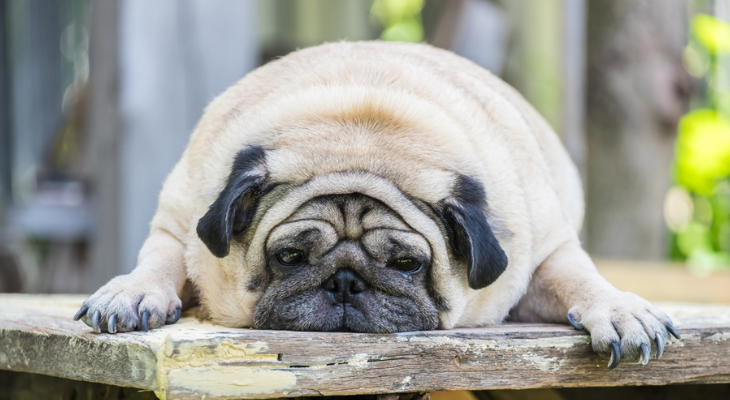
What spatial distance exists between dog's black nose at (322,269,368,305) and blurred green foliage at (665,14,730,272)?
292 inches

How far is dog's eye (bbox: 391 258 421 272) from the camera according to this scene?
272 centimetres

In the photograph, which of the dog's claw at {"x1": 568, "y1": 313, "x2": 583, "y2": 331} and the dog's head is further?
the dog's claw at {"x1": 568, "y1": 313, "x2": 583, "y2": 331}

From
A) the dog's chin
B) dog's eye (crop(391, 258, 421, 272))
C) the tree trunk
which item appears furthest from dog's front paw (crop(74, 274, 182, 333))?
the tree trunk

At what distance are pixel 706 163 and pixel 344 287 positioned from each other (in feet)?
27.0

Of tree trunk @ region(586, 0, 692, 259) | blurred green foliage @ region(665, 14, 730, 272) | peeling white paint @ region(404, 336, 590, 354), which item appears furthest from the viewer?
blurred green foliage @ region(665, 14, 730, 272)

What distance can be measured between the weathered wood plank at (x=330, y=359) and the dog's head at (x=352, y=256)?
187 millimetres

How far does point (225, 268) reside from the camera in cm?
296

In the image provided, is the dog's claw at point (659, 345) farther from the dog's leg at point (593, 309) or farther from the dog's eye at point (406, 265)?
the dog's eye at point (406, 265)

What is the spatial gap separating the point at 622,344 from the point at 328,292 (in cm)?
105

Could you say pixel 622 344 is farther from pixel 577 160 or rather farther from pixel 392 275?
pixel 577 160

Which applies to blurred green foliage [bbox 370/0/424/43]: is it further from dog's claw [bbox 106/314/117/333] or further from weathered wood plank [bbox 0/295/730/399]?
dog's claw [bbox 106/314/117/333]

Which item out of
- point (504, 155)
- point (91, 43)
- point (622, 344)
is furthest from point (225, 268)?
point (91, 43)

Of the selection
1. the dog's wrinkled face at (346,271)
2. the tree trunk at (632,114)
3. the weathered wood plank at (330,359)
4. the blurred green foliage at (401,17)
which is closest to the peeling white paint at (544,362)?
the weathered wood plank at (330,359)

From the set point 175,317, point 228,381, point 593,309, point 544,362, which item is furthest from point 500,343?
point 175,317
